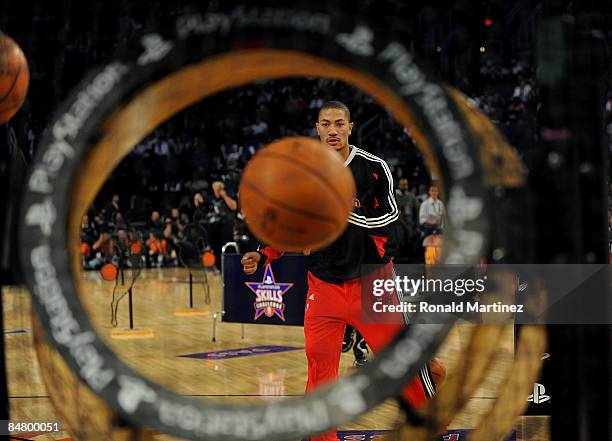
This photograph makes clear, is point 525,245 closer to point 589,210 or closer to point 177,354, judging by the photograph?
point 589,210

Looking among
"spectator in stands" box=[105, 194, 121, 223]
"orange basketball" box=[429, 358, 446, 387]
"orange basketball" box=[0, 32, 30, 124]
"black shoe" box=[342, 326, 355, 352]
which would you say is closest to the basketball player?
"orange basketball" box=[429, 358, 446, 387]

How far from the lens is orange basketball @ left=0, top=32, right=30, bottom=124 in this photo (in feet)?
9.77

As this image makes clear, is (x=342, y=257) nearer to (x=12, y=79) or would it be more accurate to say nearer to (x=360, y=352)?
(x=12, y=79)

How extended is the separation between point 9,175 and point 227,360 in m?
4.81

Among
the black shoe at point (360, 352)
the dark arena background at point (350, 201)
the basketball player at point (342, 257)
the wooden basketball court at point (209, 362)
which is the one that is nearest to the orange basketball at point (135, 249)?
the wooden basketball court at point (209, 362)

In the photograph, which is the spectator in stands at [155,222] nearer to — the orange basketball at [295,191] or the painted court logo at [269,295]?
the painted court logo at [269,295]

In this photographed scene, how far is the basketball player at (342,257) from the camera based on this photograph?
150 inches

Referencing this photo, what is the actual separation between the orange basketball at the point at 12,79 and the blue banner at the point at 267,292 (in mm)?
3890

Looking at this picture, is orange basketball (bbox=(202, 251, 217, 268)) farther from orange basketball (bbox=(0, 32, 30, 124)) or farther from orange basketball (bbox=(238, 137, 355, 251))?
orange basketball (bbox=(238, 137, 355, 251))

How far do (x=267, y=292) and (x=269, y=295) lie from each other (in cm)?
3

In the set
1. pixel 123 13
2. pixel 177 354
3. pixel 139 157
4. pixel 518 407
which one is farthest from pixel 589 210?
pixel 139 157

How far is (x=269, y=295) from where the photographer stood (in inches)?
279

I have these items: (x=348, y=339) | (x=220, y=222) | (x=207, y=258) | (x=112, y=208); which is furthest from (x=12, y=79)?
(x=112, y=208)

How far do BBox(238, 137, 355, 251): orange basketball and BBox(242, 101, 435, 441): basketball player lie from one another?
1298 millimetres
